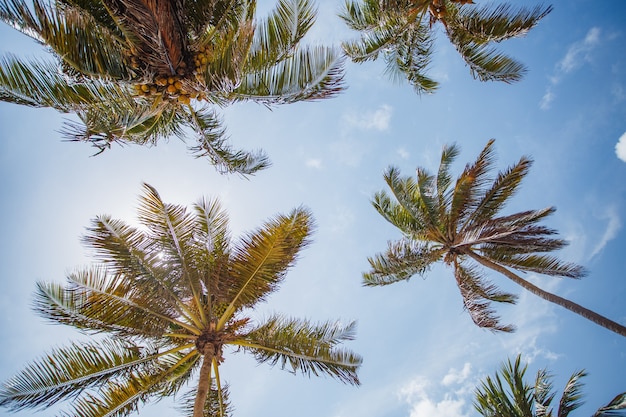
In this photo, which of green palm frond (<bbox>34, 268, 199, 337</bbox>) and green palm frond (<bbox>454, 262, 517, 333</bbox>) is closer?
green palm frond (<bbox>34, 268, 199, 337</bbox>)

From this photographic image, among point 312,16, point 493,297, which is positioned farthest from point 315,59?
point 493,297

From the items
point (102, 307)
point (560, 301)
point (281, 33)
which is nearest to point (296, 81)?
point (281, 33)

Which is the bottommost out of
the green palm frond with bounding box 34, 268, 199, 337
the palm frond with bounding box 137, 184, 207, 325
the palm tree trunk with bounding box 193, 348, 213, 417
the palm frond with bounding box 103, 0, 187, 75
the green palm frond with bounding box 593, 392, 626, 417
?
the green palm frond with bounding box 593, 392, 626, 417

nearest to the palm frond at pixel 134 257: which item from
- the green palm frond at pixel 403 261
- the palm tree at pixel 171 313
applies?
the palm tree at pixel 171 313

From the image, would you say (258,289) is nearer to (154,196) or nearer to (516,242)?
(154,196)

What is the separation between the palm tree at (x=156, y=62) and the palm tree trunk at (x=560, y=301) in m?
7.04

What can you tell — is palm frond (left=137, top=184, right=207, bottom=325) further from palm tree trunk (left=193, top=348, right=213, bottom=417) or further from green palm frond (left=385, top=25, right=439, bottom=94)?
green palm frond (left=385, top=25, right=439, bottom=94)

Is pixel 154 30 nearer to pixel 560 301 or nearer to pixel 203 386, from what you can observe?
pixel 203 386

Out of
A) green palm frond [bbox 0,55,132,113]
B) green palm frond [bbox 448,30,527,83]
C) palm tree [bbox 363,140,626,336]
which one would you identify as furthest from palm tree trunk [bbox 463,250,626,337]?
green palm frond [bbox 0,55,132,113]

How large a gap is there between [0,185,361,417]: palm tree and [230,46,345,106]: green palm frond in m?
2.10

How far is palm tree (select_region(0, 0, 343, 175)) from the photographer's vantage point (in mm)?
5861

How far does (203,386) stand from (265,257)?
2369 millimetres

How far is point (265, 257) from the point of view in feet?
24.3

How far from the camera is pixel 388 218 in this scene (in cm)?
1299
